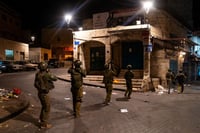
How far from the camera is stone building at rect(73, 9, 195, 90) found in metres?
18.5

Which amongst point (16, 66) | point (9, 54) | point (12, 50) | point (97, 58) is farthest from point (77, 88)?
point (12, 50)

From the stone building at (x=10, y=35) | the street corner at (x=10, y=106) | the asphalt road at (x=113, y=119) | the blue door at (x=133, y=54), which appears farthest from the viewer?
the stone building at (x=10, y=35)

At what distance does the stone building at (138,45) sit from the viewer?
60.7 feet

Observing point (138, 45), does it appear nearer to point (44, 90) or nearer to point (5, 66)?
point (44, 90)

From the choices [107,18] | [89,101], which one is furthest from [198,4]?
[89,101]

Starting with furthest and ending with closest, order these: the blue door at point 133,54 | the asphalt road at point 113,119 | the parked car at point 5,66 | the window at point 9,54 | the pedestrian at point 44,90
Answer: the window at point 9,54, the parked car at point 5,66, the blue door at point 133,54, the pedestrian at point 44,90, the asphalt road at point 113,119

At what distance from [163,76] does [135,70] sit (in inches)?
94.9

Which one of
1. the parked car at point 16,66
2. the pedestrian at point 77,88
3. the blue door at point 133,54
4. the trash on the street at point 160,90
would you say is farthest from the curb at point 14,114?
the parked car at point 16,66

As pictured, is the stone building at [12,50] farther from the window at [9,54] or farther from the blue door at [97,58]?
the blue door at [97,58]

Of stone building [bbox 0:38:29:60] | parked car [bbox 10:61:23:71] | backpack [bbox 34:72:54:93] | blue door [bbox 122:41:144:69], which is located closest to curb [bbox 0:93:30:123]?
backpack [bbox 34:72:54:93]

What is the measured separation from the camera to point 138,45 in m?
20.7

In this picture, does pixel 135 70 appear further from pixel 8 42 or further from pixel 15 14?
pixel 15 14

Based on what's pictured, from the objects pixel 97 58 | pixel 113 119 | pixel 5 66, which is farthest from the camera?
pixel 5 66

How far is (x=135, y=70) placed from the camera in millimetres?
20594
